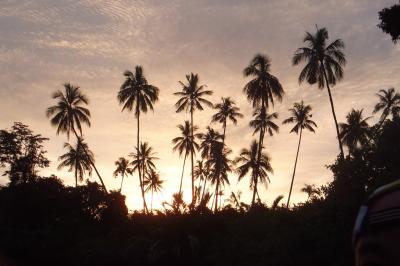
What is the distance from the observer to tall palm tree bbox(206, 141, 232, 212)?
63469 mm

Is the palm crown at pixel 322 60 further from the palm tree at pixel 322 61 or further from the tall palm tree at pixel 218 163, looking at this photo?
the tall palm tree at pixel 218 163

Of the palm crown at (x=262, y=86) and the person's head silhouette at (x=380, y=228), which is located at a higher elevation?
the palm crown at (x=262, y=86)

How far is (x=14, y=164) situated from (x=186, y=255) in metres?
31.1

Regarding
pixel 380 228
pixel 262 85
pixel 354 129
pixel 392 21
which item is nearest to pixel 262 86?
pixel 262 85

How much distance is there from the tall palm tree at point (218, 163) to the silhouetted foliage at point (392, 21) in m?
43.9

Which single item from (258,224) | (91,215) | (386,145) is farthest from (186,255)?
(91,215)

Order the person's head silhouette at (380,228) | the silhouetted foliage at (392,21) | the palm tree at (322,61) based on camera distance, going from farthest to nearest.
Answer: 1. the palm tree at (322,61)
2. the silhouetted foliage at (392,21)
3. the person's head silhouette at (380,228)

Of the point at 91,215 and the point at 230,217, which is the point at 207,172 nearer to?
the point at 91,215

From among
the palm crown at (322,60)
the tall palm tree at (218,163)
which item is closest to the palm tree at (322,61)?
the palm crown at (322,60)

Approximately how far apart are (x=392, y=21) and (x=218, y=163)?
46.4 m

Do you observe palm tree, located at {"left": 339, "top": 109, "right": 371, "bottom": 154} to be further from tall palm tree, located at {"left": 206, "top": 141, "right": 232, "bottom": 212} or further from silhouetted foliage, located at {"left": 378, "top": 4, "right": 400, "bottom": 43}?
silhouetted foliage, located at {"left": 378, "top": 4, "right": 400, "bottom": 43}

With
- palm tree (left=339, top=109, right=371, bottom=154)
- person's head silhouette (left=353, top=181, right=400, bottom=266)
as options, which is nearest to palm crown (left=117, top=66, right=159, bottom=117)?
palm tree (left=339, top=109, right=371, bottom=154)

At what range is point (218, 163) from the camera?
63625 mm

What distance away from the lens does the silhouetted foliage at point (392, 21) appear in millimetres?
18422
